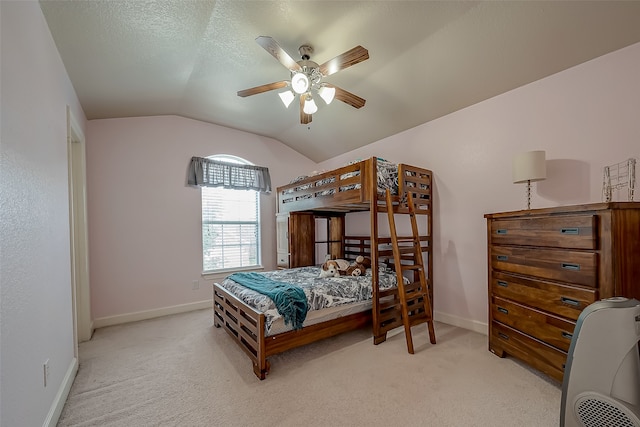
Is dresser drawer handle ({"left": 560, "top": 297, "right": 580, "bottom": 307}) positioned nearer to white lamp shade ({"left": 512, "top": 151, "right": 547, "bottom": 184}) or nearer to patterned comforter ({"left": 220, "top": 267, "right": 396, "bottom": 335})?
white lamp shade ({"left": 512, "top": 151, "right": 547, "bottom": 184})

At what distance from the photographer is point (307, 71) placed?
7.70 ft

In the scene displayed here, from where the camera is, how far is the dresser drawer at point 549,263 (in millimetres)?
1762

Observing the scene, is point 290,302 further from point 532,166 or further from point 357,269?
point 532,166

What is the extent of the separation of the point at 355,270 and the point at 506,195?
193 centimetres

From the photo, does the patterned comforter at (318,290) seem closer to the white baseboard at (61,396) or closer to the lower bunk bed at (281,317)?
the lower bunk bed at (281,317)

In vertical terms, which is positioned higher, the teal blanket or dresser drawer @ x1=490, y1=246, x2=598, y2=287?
dresser drawer @ x1=490, y1=246, x2=598, y2=287

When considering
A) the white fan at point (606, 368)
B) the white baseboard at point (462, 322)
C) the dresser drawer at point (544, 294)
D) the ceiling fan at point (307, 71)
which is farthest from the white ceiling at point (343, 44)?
the white baseboard at point (462, 322)

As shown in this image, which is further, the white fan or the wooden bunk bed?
the wooden bunk bed

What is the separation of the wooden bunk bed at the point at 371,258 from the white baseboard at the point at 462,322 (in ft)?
1.63

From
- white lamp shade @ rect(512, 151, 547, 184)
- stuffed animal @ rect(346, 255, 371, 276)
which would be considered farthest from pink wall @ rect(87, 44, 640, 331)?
stuffed animal @ rect(346, 255, 371, 276)

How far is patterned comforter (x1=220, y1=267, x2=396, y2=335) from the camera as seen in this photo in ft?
7.99

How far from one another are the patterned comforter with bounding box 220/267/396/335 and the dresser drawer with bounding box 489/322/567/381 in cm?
118

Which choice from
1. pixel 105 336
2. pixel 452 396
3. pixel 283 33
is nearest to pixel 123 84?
pixel 283 33

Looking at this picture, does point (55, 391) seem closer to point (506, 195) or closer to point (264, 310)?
point (264, 310)
